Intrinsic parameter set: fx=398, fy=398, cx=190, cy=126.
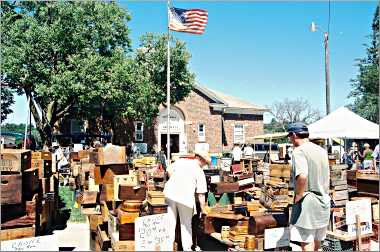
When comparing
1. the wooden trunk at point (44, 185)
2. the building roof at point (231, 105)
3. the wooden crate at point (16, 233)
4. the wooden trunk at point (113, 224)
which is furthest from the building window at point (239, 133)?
the wooden crate at point (16, 233)

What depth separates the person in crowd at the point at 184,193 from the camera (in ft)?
18.7

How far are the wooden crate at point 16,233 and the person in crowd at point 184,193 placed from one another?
2.57 metres

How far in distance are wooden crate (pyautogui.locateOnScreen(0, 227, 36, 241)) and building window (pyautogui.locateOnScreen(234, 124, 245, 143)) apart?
107 ft

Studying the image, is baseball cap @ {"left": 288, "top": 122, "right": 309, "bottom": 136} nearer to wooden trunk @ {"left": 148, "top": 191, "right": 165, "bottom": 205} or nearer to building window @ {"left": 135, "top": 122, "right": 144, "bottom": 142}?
wooden trunk @ {"left": 148, "top": 191, "right": 165, "bottom": 205}

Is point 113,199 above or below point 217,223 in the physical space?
above

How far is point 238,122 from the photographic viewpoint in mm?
38969

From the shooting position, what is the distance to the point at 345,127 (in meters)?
10.5

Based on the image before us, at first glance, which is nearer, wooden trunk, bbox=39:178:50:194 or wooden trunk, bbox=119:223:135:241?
wooden trunk, bbox=119:223:135:241

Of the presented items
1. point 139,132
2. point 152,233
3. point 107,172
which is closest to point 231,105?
point 139,132

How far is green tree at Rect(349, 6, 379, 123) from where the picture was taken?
3309cm

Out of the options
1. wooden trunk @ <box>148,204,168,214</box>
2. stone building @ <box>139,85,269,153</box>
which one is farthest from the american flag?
stone building @ <box>139,85,269,153</box>

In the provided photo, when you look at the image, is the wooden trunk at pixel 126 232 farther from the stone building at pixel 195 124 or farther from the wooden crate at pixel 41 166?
the stone building at pixel 195 124

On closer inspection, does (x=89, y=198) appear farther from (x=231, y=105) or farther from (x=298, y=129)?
(x=231, y=105)

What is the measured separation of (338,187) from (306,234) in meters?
3.13
